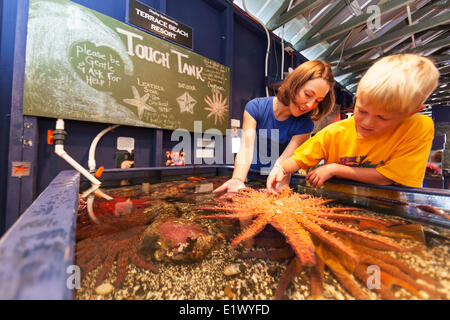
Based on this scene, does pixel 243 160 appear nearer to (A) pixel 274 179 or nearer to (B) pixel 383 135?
(A) pixel 274 179

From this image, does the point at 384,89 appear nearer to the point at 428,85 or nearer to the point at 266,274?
the point at 428,85

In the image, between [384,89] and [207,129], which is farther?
[207,129]

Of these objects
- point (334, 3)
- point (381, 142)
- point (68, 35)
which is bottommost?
point (381, 142)

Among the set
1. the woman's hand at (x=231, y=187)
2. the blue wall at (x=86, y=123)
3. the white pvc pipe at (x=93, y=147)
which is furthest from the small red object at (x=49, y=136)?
the woman's hand at (x=231, y=187)

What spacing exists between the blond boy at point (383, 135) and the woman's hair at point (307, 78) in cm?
27

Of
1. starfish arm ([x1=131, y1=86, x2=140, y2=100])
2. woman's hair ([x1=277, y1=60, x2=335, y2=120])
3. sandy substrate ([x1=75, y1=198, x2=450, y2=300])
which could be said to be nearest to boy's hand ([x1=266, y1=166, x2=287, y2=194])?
woman's hair ([x1=277, y1=60, x2=335, y2=120])

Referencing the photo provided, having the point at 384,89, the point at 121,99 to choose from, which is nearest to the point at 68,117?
the point at 121,99

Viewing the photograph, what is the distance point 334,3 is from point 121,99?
3218 millimetres

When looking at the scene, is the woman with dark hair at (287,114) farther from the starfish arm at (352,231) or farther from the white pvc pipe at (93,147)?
the white pvc pipe at (93,147)

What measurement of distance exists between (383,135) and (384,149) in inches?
2.9

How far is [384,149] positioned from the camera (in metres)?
0.98

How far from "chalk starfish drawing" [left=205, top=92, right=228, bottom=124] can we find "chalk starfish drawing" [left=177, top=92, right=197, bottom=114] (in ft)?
0.69

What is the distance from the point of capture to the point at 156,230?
1.62 ft

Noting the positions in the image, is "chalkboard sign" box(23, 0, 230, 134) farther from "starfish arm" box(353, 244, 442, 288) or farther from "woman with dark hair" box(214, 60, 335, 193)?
"starfish arm" box(353, 244, 442, 288)
